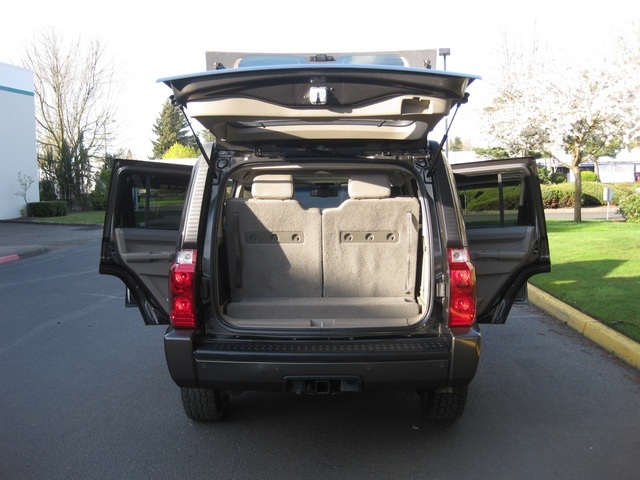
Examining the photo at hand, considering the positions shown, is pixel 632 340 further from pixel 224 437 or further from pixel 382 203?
pixel 224 437

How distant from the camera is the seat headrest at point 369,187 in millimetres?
4703

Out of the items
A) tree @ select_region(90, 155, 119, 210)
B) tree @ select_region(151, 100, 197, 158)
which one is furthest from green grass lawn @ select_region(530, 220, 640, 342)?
tree @ select_region(151, 100, 197, 158)

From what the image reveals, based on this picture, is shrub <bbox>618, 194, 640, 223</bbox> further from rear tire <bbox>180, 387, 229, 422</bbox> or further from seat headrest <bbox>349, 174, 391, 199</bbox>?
rear tire <bbox>180, 387, 229, 422</bbox>

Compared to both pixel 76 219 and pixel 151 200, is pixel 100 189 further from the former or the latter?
pixel 151 200

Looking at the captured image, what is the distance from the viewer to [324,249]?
4.72 m

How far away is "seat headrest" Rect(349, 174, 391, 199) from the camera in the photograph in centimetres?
470

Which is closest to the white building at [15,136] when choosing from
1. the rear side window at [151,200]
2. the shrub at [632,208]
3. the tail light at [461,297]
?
the shrub at [632,208]

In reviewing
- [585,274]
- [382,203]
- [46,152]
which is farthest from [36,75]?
[382,203]

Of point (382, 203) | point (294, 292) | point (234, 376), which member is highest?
point (382, 203)

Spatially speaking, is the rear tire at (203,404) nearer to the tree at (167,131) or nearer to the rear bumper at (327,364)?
the rear bumper at (327,364)

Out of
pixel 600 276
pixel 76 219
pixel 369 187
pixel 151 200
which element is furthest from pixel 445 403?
pixel 76 219

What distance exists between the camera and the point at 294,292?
15.8 ft

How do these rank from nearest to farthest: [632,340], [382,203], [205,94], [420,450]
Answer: [205,94]
[420,450]
[382,203]
[632,340]

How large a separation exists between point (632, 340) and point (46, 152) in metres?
35.3
